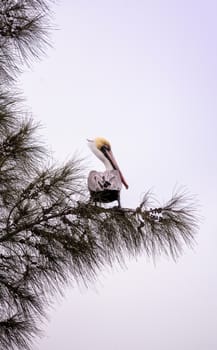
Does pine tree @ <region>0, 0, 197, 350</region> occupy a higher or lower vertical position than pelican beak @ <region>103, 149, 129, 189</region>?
lower

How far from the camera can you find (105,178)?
1396 mm

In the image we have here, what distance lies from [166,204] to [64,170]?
0.24 m

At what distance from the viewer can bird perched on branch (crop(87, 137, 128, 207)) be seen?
1.35m

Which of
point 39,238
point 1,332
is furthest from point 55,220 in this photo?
point 1,332

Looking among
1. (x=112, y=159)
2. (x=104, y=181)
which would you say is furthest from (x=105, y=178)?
(x=112, y=159)

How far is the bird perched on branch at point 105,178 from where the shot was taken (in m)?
1.35

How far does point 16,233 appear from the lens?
1185mm

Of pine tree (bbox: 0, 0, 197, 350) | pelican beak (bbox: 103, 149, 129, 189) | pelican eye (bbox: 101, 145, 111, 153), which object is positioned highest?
pelican eye (bbox: 101, 145, 111, 153)

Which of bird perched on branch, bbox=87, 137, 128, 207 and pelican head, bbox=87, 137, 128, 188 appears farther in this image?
pelican head, bbox=87, 137, 128, 188

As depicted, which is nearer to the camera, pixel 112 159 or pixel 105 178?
pixel 105 178

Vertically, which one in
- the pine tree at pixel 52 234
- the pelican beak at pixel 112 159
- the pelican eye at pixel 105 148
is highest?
the pelican eye at pixel 105 148

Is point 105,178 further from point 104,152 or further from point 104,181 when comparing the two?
point 104,152

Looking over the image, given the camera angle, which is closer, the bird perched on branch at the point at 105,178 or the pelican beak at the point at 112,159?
the bird perched on branch at the point at 105,178

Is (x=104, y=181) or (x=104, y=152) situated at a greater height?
(x=104, y=152)
